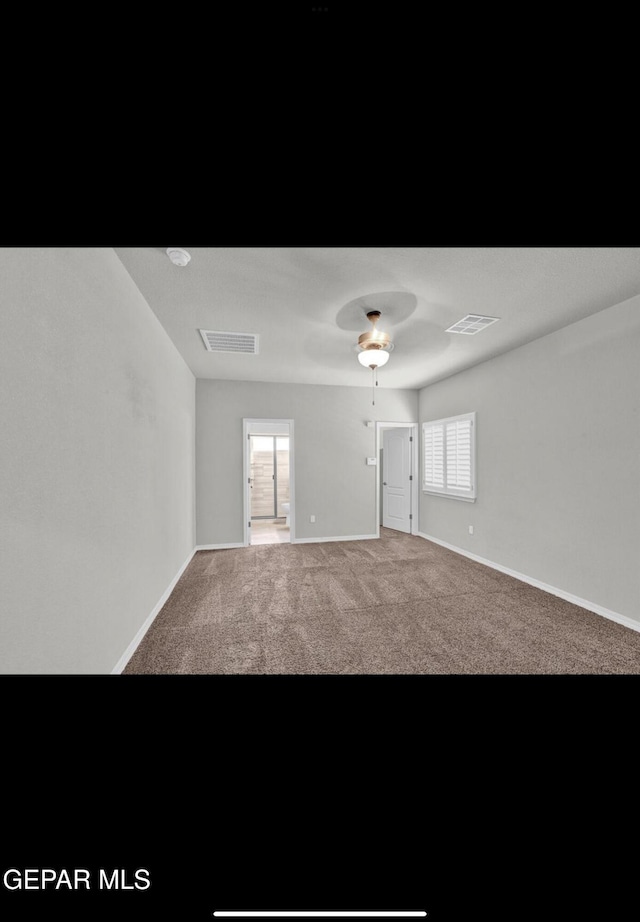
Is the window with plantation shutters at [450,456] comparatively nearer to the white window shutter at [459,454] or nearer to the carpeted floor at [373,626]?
the white window shutter at [459,454]

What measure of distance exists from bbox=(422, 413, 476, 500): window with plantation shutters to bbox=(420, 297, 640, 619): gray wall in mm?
171

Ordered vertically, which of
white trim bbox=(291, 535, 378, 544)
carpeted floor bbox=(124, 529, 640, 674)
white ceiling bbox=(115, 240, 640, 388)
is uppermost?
white ceiling bbox=(115, 240, 640, 388)

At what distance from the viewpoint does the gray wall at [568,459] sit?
2.67 metres

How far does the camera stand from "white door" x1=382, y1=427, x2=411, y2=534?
5922 mm

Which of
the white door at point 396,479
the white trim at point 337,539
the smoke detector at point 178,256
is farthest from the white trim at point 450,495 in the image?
the smoke detector at point 178,256

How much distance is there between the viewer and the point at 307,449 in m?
5.38

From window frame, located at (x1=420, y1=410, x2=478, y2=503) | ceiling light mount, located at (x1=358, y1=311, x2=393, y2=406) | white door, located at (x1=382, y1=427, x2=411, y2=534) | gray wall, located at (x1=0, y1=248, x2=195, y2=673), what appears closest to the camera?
gray wall, located at (x1=0, y1=248, x2=195, y2=673)

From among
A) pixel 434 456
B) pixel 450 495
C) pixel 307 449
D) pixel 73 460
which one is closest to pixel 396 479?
pixel 434 456

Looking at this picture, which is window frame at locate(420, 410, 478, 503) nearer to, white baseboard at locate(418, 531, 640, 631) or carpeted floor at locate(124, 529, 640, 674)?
white baseboard at locate(418, 531, 640, 631)

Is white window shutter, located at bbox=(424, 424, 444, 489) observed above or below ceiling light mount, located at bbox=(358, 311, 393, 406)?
below

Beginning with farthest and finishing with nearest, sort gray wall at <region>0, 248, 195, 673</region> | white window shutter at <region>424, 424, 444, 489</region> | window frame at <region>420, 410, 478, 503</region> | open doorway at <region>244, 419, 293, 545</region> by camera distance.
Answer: open doorway at <region>244, 419, 293, 545</region>
white window shutter at <region>424, 424, 444, 489</region>
window frame at <region>420, 410, 478, 503</region>
gray wall at <region>0, 248, 195, 673</region>

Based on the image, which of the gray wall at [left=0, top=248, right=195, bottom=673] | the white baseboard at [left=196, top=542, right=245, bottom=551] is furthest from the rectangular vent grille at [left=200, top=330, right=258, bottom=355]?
the white baseboard at [left=196, top=542, right=245, bottom=551]

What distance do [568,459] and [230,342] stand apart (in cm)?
348
